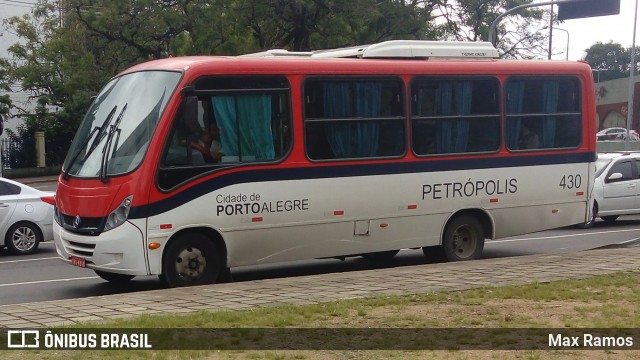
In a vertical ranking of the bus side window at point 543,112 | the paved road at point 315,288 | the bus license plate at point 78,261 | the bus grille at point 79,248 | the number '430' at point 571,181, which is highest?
the bus side window at point 543,112

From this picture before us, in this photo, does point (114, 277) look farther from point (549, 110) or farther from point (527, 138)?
point (549, 110)

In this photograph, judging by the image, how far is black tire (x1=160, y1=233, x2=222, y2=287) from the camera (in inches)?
474

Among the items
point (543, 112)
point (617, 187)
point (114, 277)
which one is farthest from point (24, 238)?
point (617, 187)

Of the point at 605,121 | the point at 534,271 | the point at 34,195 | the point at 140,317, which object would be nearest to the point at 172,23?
the point at 34,195

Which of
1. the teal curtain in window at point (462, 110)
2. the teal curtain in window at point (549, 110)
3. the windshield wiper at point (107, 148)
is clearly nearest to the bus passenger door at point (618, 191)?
the teal curtain in window at point (549, 110)

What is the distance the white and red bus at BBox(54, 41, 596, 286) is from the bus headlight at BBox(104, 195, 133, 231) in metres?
0.01

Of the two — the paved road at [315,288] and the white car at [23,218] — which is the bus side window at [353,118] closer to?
the paved road at [315,288]

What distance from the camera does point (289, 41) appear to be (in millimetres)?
40375

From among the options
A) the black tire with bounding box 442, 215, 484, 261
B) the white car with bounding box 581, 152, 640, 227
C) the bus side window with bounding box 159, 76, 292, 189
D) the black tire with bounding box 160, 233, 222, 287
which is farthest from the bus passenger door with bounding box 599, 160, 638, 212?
the black tire with bounding box 160, 233, 222, 287

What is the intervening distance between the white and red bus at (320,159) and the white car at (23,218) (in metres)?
4.50

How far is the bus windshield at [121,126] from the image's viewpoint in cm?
1195

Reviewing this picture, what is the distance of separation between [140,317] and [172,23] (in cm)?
3158

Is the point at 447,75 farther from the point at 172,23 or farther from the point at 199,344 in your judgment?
the point at 172,23

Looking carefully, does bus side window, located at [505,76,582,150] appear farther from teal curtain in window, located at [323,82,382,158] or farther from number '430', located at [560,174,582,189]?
teal curtain in window, located at [323,82,382,158]
